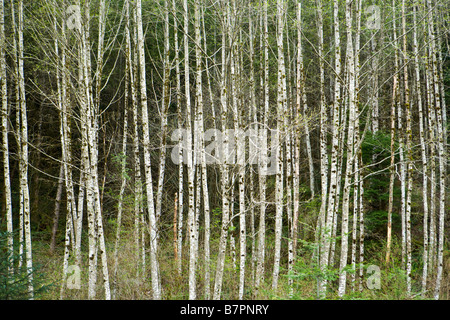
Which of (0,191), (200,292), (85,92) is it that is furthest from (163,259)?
(0,191)

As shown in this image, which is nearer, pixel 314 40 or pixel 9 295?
pixel 9 295

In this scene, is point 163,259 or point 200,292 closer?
point 200,292

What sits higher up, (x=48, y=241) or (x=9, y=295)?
(x=9, y=295)

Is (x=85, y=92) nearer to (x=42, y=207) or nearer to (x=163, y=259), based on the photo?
(x=163, y=259)

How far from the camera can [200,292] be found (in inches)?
302

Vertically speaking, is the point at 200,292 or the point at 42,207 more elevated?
the point at 42,207

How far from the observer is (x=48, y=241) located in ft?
38.0
